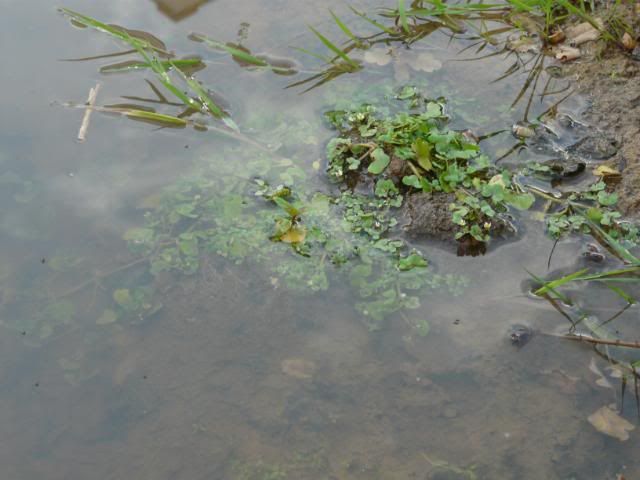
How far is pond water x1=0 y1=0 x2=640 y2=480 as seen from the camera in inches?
104

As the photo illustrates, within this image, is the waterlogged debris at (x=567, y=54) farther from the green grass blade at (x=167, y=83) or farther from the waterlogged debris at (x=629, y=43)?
the green grass blade at (x=167, y=83)

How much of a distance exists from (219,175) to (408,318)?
1.27 m

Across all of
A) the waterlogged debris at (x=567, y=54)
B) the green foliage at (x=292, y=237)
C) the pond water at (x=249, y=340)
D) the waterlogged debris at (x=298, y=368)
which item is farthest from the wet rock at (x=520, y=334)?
the waterlogged debris at (x=567, y=54)

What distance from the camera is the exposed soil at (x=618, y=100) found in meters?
3.40

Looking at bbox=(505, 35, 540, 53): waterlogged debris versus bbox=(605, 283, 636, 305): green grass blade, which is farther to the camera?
bbox=(505, 35, 540, 53): waterlogged debris

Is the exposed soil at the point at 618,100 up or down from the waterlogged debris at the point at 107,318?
up

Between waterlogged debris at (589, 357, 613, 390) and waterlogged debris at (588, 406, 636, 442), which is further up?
waterlogged debris at (589, 357, 613, 390)

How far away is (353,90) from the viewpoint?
4.01 metres

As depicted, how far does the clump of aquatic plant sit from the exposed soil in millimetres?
516

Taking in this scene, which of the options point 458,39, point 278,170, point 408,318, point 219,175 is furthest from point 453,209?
point 458,39

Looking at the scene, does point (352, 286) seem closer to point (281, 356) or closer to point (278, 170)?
point (281, 356)

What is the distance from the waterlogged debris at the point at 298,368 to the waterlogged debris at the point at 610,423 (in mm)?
1106

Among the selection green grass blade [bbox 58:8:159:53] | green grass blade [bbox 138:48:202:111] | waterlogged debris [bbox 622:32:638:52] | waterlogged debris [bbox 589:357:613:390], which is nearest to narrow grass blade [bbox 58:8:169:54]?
green grass blade [bbox 58:8:159:53]

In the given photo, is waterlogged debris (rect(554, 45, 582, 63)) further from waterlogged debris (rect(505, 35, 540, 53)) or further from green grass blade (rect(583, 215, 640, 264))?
green grass blade (rect(583, 215, 640, 264))
